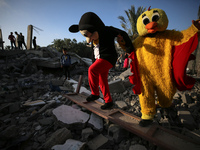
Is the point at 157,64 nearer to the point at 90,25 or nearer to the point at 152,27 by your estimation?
the point at 152,27

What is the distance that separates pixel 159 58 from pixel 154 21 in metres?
0.52

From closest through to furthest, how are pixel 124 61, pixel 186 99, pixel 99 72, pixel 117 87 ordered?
pixel 99 72, pixel 186 99, pixel 117 87, pixel 124 61

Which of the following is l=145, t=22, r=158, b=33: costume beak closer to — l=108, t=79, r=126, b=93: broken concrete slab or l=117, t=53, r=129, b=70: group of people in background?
l=108, t=79, r=126, b=93: broken concrete slab

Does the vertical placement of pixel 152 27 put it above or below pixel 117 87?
above

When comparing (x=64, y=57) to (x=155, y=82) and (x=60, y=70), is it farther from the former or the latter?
(x=155, y=82)

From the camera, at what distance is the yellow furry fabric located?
4.81 feet

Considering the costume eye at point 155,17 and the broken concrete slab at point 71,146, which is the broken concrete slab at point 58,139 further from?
the costume eye at point 155,17

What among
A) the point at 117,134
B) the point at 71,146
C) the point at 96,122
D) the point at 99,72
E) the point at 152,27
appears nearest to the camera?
the point at 152,27

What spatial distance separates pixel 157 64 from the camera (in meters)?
1.55

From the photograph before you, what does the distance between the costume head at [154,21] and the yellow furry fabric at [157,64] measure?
114mm

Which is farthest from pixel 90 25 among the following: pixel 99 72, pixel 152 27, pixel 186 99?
pixel 186 99

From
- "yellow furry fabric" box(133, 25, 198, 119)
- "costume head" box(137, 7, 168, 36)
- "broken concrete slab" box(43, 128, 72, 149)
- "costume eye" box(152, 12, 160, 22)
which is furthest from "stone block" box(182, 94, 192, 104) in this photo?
"broken concrete slab" box(43, 128, 72, 149)

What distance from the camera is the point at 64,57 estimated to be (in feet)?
19.6

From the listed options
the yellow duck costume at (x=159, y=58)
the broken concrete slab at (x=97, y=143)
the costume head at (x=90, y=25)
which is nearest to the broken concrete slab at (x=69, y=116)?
the broken concrete slab at (x=97, y=143)
